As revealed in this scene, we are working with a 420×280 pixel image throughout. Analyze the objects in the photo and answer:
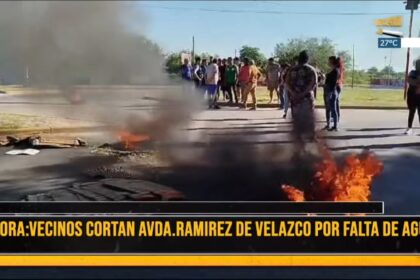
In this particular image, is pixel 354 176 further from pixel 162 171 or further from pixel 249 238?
pixel 162 171

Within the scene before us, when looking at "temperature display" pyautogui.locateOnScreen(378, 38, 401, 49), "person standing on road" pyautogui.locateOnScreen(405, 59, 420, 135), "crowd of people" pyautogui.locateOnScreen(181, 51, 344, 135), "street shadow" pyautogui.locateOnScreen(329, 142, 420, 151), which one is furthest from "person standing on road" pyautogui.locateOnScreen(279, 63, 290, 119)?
"person standing on road" pyautogui.locateOnScreen(405, 59, 420, 135)

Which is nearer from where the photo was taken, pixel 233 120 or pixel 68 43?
pixel 68 43

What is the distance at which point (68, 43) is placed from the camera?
1.90 metres

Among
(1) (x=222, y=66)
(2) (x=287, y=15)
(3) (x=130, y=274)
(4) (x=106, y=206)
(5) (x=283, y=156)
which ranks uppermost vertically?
(2) (x=287, y=15)

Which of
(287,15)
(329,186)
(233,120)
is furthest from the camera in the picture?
(233,120)

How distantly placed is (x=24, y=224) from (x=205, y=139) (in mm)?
764

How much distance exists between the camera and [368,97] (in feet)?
6.18

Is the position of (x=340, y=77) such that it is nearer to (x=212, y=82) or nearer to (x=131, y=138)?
(x=212, y=82)

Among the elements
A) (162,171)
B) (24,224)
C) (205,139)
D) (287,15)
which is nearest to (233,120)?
(205,139)

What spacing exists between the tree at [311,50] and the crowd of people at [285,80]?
0.02 m

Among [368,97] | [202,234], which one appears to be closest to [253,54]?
[368,97]

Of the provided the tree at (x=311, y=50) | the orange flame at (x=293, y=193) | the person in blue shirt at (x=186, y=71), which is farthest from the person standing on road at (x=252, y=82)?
the orange flame at (x=293, y=193)

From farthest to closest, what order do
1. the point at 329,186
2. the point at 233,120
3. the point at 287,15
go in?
the point at 233,120, the point at 329,186, the point at 287,15

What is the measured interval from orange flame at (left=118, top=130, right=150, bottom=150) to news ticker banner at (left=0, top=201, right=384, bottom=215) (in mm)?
244
